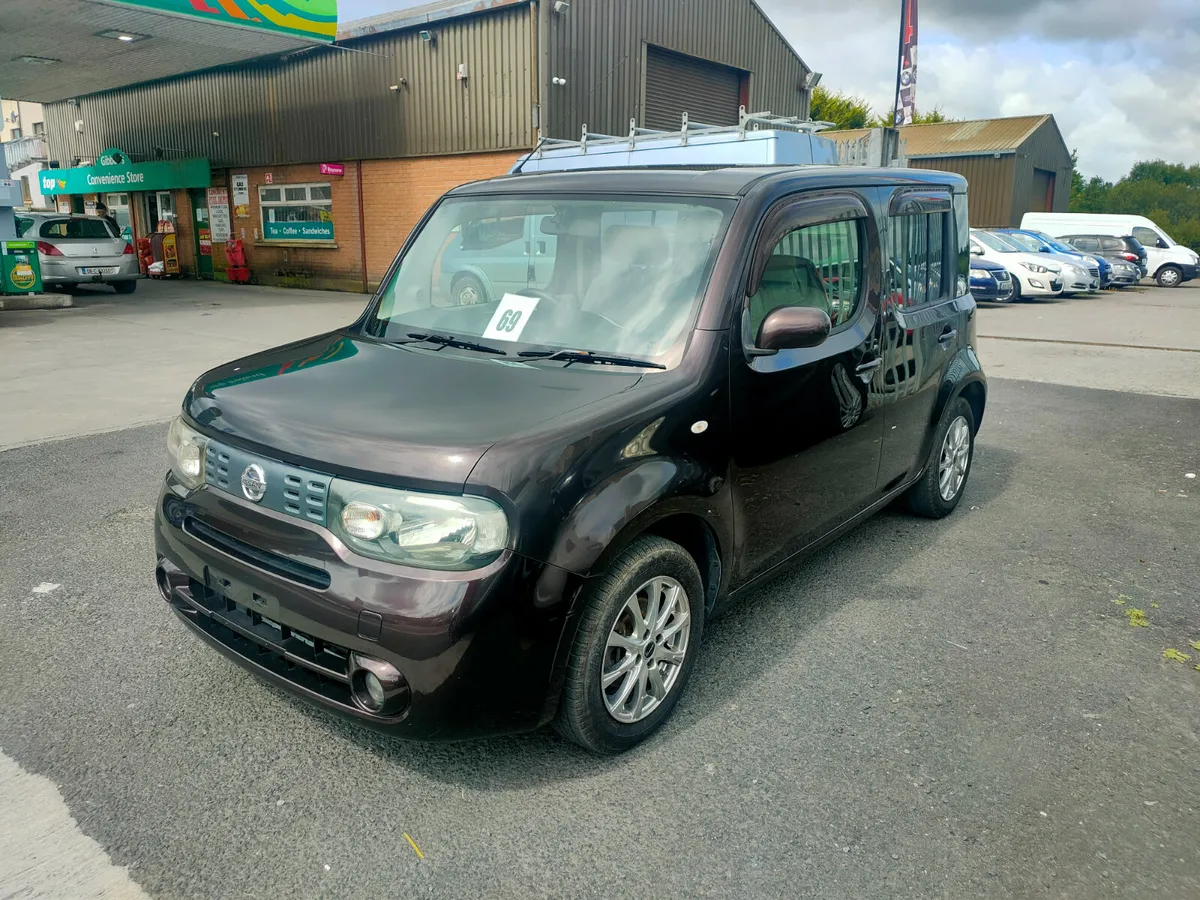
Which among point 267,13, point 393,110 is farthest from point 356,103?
point 267,13

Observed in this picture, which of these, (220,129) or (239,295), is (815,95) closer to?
(220,129)

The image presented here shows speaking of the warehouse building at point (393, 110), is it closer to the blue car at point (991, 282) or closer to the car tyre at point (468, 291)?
the blue car at point (991, 282)

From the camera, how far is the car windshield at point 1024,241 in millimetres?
21891

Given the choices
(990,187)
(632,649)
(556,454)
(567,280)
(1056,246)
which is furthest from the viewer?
(990,187)

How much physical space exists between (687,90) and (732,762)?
20.3 m

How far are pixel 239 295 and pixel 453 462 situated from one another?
1996 cm

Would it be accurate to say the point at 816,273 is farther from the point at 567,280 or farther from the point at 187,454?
the point at 187,454

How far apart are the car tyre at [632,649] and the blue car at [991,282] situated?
1858 centimetres

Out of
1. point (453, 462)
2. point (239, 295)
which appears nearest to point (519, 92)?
point (239, 295)

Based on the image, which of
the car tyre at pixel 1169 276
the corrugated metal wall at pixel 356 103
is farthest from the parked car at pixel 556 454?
the car tyre at pixel 1169 276

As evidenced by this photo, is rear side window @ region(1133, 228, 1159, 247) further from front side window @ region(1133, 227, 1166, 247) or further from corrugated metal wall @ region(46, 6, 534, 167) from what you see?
corrugated metal wall @ region(46, 6, 534, 167)

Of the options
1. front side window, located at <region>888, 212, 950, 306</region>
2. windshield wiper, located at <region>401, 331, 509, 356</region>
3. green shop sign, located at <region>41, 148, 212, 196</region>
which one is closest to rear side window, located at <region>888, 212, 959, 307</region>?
front side window, located at <region>888, 212, 950, 306</region>

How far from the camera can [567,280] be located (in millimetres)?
A: 3412

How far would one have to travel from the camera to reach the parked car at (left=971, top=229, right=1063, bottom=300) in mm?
20375
